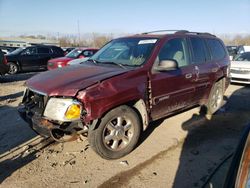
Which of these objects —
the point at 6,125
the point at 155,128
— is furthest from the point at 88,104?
the point at 6,125

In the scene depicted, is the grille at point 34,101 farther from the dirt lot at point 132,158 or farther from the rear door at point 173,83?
the rear door at point 173,83

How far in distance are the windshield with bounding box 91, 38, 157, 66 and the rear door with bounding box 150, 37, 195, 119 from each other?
0.26 m

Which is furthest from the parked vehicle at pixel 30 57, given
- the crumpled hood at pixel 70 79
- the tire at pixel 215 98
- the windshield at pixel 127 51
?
the tire at pixel 215 98

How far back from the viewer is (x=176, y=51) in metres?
A: 4.92

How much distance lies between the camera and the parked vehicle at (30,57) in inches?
576

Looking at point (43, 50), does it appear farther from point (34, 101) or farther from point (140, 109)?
point (140, 109)

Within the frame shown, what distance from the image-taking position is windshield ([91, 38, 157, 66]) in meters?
4.47

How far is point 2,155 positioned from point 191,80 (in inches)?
141

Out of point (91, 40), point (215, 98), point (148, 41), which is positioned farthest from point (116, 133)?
point (91, 40)

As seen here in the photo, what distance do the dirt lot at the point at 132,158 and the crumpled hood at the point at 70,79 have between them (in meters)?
1.09

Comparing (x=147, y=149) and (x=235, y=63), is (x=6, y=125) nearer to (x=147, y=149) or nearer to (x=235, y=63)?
(x=147, y=149)

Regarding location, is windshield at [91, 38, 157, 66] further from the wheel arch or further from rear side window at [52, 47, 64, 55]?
rear side window at [52, 47, 64, 55]

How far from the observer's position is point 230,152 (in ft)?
14.0

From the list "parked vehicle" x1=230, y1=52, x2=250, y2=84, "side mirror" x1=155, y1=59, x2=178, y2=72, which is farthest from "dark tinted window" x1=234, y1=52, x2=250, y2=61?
"side mirror" x1=155, y1=59, x2=178, y2=72
